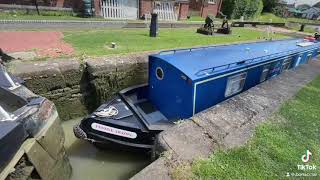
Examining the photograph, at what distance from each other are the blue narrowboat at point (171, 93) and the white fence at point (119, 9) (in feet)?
40.3

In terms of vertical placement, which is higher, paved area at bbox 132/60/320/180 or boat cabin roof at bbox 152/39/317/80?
boat cabin roof at bbox 152/39/317/80

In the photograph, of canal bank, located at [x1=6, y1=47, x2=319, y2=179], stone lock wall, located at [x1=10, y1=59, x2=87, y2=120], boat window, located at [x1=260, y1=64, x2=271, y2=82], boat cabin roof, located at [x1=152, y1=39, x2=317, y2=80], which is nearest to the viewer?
canal bank, located at [x1=6, y1=47, x2=319, y2=179]

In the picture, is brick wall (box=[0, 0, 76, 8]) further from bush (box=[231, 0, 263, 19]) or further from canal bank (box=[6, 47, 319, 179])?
bush (box=[231, 0, 263, 19])

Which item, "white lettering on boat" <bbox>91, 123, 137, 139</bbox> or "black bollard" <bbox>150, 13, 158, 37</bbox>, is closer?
"white lettering on boat" <bbox>91, 123, 137, 139</bbox>

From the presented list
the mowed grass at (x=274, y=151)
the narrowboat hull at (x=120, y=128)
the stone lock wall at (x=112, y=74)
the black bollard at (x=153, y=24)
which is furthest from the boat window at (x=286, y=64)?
the black bollard at (x=153, y=24)

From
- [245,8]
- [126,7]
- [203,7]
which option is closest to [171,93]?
[126,7]

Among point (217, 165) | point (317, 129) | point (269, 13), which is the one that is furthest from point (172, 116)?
point (269, 13)

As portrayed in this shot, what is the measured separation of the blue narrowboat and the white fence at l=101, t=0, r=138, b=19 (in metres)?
12.3

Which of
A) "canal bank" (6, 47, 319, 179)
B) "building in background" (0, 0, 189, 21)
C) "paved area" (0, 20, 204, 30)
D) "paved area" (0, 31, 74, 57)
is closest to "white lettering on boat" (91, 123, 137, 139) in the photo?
"canal bank" (6, 47, 319, 179)

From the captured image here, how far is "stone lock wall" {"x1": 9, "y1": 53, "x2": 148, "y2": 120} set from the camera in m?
6.16

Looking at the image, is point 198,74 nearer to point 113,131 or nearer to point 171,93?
point 171,93

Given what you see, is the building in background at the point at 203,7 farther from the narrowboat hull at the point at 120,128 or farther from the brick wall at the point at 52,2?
the narrowboat hull at the point at 120,128

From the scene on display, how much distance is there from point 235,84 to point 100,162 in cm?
354

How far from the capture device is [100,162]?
18.1 feet
